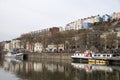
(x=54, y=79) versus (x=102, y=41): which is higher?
(x=102, y=41)

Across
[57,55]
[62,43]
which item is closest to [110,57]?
[57,55]

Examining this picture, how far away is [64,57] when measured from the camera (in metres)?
82.3

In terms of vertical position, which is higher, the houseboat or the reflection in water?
the houseboat

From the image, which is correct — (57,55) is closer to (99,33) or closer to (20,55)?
(20,55)

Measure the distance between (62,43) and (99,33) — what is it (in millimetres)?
14700

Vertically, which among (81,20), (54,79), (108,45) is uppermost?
(81,20)

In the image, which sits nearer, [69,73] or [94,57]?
[69,73]

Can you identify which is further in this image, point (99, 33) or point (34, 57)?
point (99, 33)

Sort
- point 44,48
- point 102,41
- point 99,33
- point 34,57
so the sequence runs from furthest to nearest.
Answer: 1. point 44,48
2. point 99,33
3. point 34,57
4. point 102,41

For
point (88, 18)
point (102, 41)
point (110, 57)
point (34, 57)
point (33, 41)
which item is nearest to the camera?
point (110, 57)

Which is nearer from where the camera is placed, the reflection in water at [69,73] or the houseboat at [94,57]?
the reflection in water at [69,73]

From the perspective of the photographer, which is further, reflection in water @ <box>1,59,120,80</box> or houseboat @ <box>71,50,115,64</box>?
houseboat @ <box>71,50,115,64</box>

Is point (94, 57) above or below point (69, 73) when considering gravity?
above

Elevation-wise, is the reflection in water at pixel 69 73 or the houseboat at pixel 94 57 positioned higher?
the houseboat at pixel 94 57
